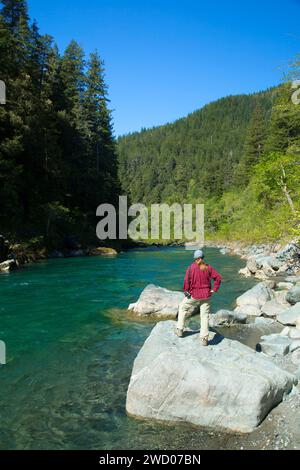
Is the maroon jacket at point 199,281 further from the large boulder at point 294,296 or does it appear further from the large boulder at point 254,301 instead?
the large boulder at point 294,296

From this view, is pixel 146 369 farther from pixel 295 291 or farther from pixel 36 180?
pixel 36 180

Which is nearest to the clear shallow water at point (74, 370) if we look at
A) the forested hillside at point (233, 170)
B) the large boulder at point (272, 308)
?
the large boulder at point (272, 308)

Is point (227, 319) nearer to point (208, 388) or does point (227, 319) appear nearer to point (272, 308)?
point (272, 308)

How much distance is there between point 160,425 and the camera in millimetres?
5992

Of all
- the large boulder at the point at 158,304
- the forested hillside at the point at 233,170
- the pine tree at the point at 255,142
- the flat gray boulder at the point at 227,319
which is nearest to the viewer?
the flat gray boulder at the point at 227,319

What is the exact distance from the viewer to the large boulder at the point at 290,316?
35.6ft

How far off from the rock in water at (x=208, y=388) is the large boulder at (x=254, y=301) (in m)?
6.09

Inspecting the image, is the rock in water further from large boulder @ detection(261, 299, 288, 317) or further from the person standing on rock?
large boulder @ detection(261, 299, 288, 317)

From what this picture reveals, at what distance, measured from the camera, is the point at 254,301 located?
13.5 meters

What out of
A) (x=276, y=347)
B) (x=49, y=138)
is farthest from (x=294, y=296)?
(x=49, y=138)

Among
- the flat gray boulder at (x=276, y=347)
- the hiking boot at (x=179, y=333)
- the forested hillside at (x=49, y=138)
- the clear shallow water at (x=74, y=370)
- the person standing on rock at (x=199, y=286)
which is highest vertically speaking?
the forested hillside at (x=49, y=138)

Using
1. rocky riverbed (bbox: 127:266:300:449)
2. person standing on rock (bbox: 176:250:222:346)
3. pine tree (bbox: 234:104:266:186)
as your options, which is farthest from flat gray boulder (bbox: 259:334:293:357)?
pine tree (bbox: 234:104:266:186)

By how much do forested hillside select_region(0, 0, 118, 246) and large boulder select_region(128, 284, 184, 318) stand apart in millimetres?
19138
